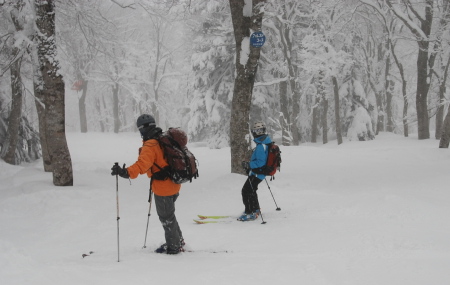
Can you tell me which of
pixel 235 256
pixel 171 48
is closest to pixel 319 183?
pixel 235 256

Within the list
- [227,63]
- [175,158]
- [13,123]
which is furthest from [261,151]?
[227,63]

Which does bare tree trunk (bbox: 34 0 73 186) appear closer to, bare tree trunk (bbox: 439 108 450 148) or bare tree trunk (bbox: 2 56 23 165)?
bare tree trunk (bbox: 2 56 23 165)

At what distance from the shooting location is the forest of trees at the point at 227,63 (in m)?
10.0

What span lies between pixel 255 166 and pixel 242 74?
12.6 feet

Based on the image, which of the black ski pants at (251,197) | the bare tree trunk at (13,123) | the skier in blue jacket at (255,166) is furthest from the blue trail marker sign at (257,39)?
the bare tree trunk at (13,123)

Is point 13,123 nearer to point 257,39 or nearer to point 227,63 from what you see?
point 257,39

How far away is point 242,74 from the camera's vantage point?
10.2 meters

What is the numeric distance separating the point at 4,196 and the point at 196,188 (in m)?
4.77

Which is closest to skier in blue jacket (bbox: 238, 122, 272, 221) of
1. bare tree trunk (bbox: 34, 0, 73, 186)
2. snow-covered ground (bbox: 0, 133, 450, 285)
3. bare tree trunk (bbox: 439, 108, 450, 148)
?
snow-covered ground (bbox: 0, 133, 450, 285)

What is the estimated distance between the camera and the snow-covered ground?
12.9ft

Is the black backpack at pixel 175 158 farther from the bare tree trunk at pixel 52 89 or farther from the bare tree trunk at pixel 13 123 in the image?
the bare tree trunk at pixel 13 123

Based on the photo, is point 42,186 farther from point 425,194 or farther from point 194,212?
point 425,194

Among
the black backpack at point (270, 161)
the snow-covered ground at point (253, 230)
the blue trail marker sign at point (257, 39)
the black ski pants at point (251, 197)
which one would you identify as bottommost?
the snow-covered ground at point (253, 230)

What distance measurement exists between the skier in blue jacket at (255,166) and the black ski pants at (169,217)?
2.21 meters
